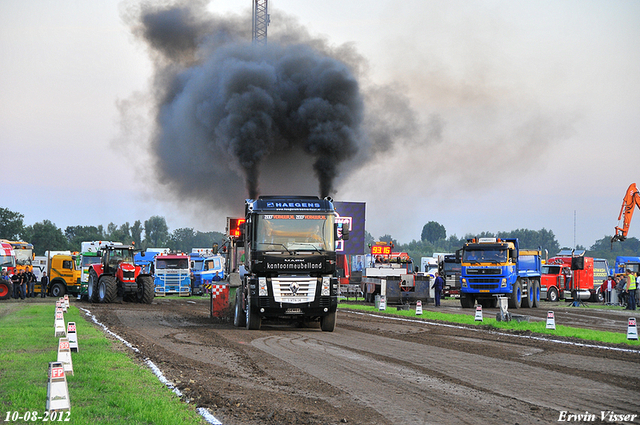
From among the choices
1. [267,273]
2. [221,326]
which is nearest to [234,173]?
[221,326]

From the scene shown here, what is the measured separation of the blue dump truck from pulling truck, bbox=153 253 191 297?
21120mm

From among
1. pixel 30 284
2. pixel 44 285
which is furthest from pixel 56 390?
pixel 44 285

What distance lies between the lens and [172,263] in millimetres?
45781

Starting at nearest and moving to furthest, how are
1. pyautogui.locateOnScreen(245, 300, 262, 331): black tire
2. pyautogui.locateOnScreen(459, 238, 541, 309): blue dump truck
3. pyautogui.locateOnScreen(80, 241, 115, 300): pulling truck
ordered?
pyautogui.locateOnScreen(245, 300, 262, 331): black tire
pyautogui.locateOnScreen(459, 238, 541, 309): blue dump truck
pyautogui.locateOnScreen(80, 241, 115, 300): pulling truck

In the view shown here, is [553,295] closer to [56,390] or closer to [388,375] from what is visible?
[388,375]

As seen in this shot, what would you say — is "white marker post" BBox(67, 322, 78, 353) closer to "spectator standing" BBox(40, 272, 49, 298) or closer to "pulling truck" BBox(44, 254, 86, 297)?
"pulling truck" BBox(44, 254, 86, 297)

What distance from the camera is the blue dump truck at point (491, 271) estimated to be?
102ft

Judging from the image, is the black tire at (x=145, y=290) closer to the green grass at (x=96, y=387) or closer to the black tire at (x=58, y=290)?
the black tire at (x=58, y=290)

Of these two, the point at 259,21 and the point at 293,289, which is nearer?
the point at 293,289

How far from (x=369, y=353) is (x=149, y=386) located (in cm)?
551

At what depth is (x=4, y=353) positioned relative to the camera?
12.6m

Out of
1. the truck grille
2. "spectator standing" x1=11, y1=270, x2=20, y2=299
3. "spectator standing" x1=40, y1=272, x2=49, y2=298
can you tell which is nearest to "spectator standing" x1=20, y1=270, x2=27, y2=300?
"spectator standing" x1=11, y1=270, x2=20, y2=299

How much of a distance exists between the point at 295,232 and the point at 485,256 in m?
16.4

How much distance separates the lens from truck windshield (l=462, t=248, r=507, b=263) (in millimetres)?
31203
